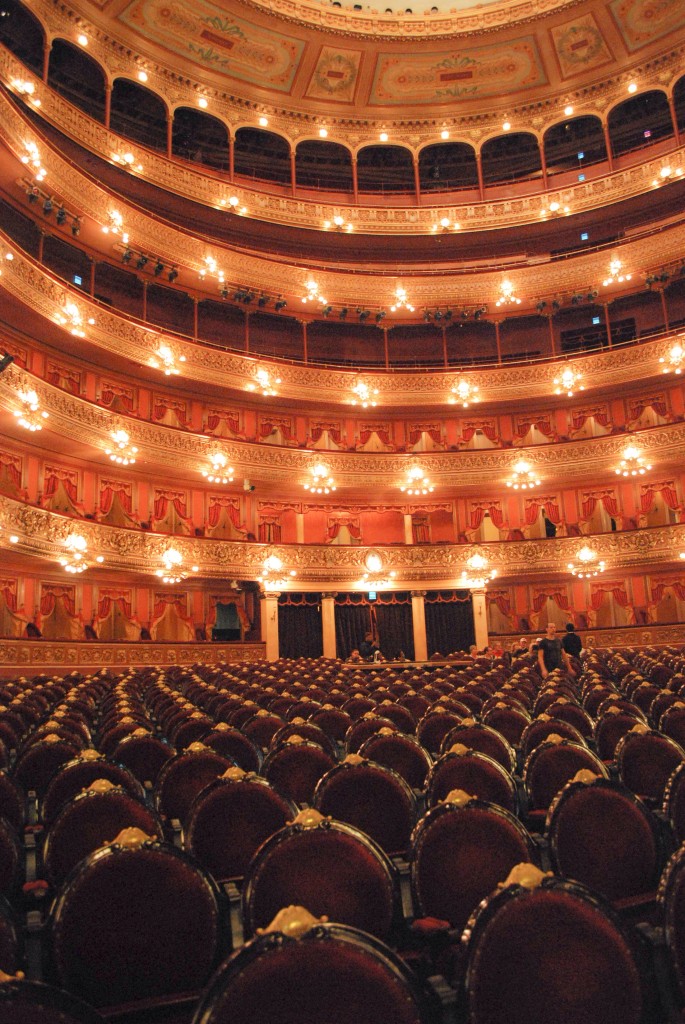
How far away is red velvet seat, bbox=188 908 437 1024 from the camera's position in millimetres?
1483

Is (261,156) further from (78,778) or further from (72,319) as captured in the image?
(78,778)

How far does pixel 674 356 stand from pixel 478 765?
2034cm

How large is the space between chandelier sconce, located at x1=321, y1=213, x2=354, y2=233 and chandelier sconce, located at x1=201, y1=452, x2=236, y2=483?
8.89m

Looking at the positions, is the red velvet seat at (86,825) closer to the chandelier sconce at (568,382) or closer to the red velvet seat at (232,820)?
the red velvet seat at (232,820)

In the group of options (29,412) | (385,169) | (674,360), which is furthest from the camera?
(385,169)

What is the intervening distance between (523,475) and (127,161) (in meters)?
13.9

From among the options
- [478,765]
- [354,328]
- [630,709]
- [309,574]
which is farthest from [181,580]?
[478,765]

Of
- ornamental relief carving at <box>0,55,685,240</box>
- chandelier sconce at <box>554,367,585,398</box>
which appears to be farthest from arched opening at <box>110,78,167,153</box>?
chandelier sconce at <box>554,367,585,398</box>

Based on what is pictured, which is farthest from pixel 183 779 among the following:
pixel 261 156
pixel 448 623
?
pixel 261 156

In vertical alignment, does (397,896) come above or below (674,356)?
below

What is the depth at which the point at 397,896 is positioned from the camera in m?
2.54

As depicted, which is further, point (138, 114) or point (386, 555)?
point (138, 114)

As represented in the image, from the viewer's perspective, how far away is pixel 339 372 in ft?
77.0

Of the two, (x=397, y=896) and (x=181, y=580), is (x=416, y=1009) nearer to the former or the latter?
(x=397, y=896)
